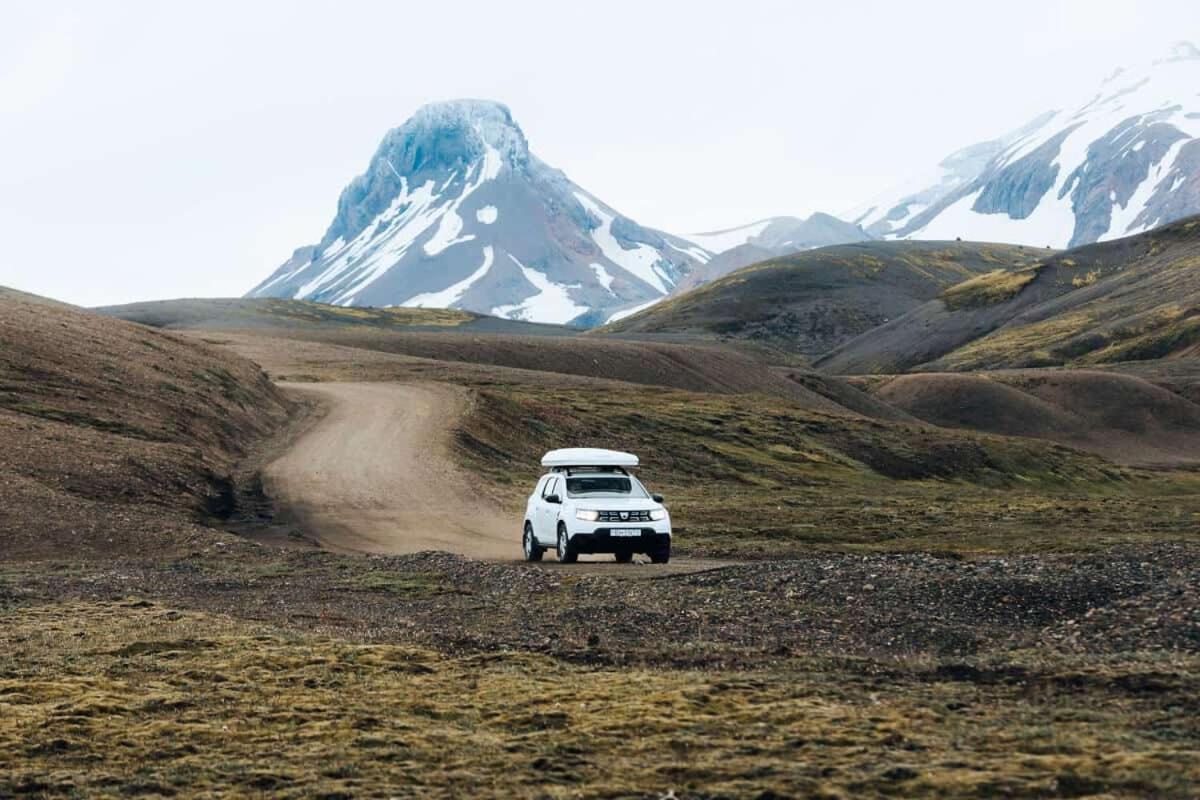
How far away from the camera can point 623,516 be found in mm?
33531

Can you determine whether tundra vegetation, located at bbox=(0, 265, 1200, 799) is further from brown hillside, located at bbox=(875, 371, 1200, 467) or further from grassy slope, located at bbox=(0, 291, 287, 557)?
brown hillside, located at bbox=(875, 371, 1200, 467)

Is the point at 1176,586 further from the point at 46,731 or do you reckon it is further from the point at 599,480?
the point at 46,731

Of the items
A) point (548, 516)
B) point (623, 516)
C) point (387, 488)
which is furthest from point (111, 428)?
point (623, 516)

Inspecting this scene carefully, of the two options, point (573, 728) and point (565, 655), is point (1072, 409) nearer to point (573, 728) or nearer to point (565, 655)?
point (565, 655)

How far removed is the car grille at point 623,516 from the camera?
110ft

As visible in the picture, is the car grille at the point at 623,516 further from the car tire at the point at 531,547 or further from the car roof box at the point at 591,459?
the car tire at the point at 531,547

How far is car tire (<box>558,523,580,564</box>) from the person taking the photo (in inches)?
1325

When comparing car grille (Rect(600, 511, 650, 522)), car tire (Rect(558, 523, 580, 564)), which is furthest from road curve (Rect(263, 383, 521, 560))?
car grille (Rect(600, 511, 650, 522))

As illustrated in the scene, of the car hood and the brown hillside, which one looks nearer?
the car hood

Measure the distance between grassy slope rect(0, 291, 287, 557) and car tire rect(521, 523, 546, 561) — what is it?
33.4 feet

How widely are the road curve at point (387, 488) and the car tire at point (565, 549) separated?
4.46m

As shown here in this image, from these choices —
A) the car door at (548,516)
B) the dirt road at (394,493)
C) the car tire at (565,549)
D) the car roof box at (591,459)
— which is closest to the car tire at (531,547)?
the car door at (548,516)

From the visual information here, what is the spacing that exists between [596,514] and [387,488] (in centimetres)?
2002

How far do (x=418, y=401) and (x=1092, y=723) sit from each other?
214 ft
